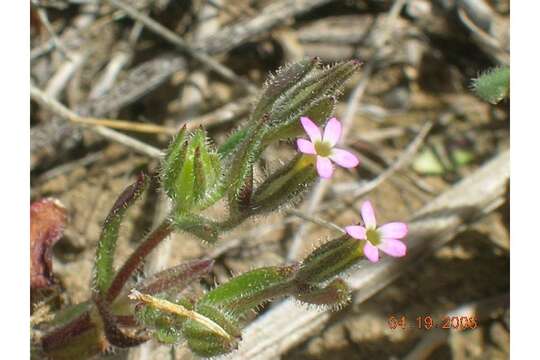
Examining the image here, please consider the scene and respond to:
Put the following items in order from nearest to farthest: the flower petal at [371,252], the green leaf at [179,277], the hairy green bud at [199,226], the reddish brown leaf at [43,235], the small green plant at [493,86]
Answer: the flower petal at [371,252] < the hairy green bud at [199,226] < the green leaf at [179,277] < the reddish brown leaf at [43,235] < the small green plant at [493,86]

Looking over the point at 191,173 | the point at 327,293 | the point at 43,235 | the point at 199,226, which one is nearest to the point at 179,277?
the point at 199,226

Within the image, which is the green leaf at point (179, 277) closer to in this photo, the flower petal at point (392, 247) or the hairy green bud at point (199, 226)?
the hairy green bud at point (199, 226)

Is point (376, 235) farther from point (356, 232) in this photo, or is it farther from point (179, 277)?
point (179, 277)

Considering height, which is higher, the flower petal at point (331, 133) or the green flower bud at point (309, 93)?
the green flower bud at point (309, 93)

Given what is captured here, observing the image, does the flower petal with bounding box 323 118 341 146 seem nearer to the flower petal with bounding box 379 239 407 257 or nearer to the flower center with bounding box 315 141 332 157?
the flower center with bounding box 315 141 332 157

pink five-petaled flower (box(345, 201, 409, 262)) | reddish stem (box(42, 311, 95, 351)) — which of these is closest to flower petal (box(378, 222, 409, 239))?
pink five-petaled flower (box(345, 201, 409, 262))

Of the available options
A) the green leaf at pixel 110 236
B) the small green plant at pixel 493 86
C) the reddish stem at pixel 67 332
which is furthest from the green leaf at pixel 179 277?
the small green plant at pixel 493 86
